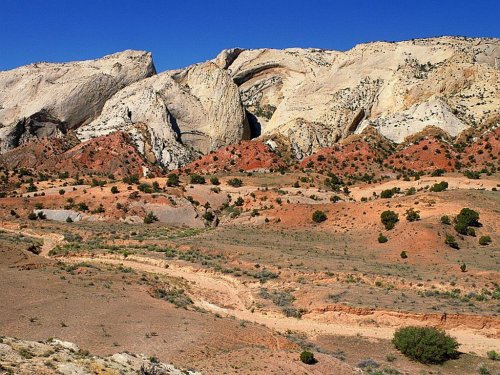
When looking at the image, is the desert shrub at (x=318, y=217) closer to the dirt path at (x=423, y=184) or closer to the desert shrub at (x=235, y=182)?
the dirt path at (x=423, y=184)

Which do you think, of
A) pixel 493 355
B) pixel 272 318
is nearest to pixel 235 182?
pixel 272 318

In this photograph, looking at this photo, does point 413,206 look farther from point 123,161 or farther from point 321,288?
point 123,161

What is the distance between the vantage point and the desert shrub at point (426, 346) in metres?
22.3

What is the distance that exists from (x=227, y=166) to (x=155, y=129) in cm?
1867

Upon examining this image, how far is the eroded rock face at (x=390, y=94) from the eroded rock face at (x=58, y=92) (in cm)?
2552

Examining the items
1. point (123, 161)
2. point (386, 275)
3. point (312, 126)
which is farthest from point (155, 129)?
point (386, 275)

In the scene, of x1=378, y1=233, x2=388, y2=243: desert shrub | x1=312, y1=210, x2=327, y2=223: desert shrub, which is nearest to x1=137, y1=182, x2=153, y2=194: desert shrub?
x1=312, y1=210, x2=327, y2=223: desert shrub

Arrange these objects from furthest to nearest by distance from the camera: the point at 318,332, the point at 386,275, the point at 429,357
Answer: the point at 386,275
the point at 318,332
the point at 429,357

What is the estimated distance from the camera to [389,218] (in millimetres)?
47688

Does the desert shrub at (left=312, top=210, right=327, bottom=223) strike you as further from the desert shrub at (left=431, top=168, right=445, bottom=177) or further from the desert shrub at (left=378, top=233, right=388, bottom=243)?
the desert shrub at (left=431, top=168, right=445, bottom=177)

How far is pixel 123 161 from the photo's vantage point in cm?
8312

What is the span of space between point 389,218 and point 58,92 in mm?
70494

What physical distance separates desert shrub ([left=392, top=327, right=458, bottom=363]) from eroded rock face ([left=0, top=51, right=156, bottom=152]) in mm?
80969

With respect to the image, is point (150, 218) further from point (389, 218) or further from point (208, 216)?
point (389, 218)
